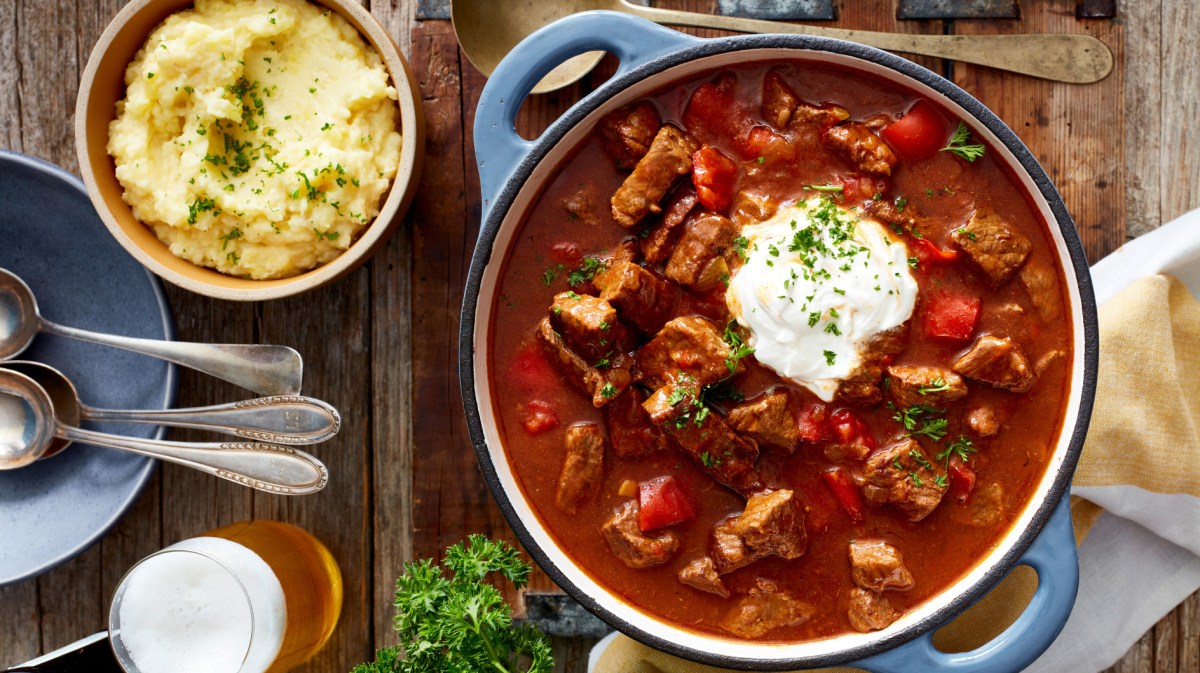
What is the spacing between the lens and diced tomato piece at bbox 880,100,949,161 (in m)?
3.70

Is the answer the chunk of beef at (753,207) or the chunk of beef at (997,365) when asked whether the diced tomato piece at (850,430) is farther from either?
the chunk of beef at (753,207)

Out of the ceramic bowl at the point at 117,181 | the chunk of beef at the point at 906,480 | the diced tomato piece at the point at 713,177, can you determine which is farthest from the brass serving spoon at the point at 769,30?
the chunk of beef at the point at 906,480

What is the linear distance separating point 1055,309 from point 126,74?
3.79 meters

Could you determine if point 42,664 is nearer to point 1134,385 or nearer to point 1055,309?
point 1055,309

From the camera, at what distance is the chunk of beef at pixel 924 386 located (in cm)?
365

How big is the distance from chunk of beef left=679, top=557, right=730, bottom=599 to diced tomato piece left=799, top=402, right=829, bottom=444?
1.95 ft

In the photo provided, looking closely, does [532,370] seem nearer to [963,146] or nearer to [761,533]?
[761,533]

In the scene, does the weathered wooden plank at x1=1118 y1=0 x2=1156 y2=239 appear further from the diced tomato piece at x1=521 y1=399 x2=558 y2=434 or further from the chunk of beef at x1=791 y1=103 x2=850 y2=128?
the diced tomato piece at x1=521 y1=399 x2=558 y2=434

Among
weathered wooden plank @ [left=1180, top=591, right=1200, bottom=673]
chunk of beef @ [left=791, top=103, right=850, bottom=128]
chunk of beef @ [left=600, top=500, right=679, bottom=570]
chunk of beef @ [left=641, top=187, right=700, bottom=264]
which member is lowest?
weathered wooden plank @ [left=1180, top=591, right=1200, bottom=673]

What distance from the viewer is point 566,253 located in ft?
12.7

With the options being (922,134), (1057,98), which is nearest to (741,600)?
(922,134)

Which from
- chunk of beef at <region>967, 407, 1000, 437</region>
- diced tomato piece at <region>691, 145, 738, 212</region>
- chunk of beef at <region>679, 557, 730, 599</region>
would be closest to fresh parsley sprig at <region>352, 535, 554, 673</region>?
chunk of beef at <region>679, 557, 730, 599</region>

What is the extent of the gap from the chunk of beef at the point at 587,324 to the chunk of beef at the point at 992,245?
128 cm

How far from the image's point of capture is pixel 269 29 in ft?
13.1
